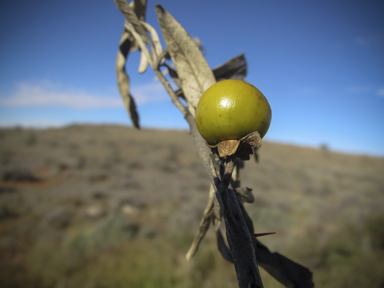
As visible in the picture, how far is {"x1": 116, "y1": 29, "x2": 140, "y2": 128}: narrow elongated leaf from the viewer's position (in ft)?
3.58

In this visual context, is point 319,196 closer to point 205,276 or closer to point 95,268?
point 205,276

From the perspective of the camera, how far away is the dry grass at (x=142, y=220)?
4355mm

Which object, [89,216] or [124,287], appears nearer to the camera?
[124,287]

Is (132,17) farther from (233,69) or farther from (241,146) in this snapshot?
(241,146)

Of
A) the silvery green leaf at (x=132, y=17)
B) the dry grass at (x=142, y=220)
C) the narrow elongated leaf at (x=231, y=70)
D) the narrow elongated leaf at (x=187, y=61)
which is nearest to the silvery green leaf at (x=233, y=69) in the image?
the narrow elongated leaf at (x=231, y=70)

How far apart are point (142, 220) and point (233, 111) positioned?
9080 millimetres

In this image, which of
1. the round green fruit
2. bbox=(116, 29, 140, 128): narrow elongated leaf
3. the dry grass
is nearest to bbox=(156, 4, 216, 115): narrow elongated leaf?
the round green fruit

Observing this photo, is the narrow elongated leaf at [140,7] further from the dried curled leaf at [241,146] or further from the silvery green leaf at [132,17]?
the dried curled leaf at [241,146]

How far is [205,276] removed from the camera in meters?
4.39

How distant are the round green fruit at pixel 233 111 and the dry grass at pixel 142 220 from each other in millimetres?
3338

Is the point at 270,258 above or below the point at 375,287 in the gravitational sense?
above

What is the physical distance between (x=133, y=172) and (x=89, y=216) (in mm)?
5904

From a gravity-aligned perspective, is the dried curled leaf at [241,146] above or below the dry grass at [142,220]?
above

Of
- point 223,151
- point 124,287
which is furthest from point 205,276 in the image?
point 223,151
